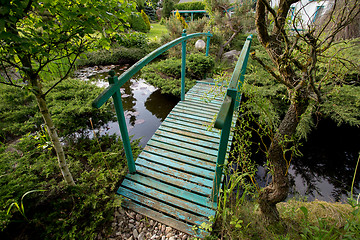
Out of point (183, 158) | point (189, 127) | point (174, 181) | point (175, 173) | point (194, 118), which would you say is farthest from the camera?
point (194, 118)

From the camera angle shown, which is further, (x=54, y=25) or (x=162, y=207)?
(x=162, y=207)

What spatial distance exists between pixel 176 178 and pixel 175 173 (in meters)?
0.08

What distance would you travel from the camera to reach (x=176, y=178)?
2.26 meters

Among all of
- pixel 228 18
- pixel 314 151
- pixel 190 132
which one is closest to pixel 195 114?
pixel 190 132

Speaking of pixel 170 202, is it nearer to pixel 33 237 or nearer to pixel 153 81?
pixel 33 237

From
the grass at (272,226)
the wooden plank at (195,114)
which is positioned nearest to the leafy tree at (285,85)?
the grass at (272,226)

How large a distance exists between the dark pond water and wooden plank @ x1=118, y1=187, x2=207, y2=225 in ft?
5.86

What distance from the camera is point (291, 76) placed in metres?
1.71

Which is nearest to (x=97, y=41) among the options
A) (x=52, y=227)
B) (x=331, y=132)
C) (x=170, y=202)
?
(x=52, y=227)

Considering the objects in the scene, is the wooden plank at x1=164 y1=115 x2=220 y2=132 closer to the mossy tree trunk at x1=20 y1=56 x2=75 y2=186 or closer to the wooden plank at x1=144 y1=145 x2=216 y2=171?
the wooden plank at x1=144 y1=145 x2=216 y2=171

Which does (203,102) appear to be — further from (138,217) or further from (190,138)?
(138,217)

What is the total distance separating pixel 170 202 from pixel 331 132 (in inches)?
187

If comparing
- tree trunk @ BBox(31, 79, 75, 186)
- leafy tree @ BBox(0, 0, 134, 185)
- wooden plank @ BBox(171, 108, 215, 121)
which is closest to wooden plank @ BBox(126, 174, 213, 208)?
tree trunk @ BBox(31, 79, 75, 186)

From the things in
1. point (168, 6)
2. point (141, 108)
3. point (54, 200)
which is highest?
point (168, 6)
